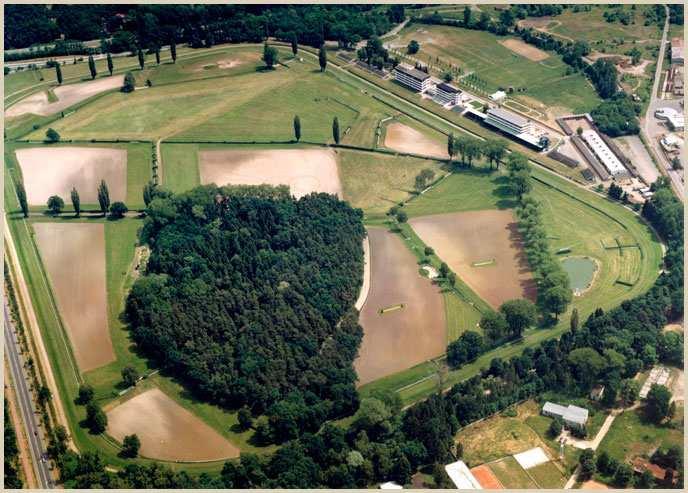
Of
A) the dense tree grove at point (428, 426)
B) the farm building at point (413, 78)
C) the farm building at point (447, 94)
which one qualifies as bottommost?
the dense tree grove at point (428, 426)

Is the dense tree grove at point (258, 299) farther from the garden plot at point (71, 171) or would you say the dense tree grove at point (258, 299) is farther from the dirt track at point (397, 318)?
the garden plot at point (71, 171)

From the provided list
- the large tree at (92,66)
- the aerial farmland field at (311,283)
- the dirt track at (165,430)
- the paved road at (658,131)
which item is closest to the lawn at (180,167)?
the aerial farmland field at (311,283)

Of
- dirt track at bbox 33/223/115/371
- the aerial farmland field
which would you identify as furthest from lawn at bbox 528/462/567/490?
dirt track at bbox 33/223/115/371

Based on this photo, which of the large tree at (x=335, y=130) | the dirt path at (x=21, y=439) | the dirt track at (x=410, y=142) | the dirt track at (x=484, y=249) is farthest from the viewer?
the dirt track at (x=410, y=142)

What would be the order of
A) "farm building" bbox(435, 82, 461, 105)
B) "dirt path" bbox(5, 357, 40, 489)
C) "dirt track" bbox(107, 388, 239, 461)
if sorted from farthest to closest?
"farm building" bbox(435, 82, 461, 105) < "dirt track" bbox(107, 388, 239, 461) < "dirt path" bbox(5, 357, 40, 489)

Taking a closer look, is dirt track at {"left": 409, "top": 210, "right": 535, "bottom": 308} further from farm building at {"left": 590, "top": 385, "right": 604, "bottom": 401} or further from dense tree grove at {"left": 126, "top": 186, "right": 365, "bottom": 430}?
farm building at {"left": 590, "top": 385, "right": 604, "bottom": 401}

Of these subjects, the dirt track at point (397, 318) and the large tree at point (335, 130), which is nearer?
the dirt track at point (397, 318)

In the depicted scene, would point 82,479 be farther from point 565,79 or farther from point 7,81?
point 565,79

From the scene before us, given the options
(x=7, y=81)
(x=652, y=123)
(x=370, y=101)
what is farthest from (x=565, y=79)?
(x=7, y=81)

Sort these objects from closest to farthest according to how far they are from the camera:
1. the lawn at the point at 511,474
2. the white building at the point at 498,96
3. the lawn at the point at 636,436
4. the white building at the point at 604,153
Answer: the lawn at the point at 511,474, the lawn at the point at 636,436, the white building at the point at 604,153, the white building at the point at 498,96
